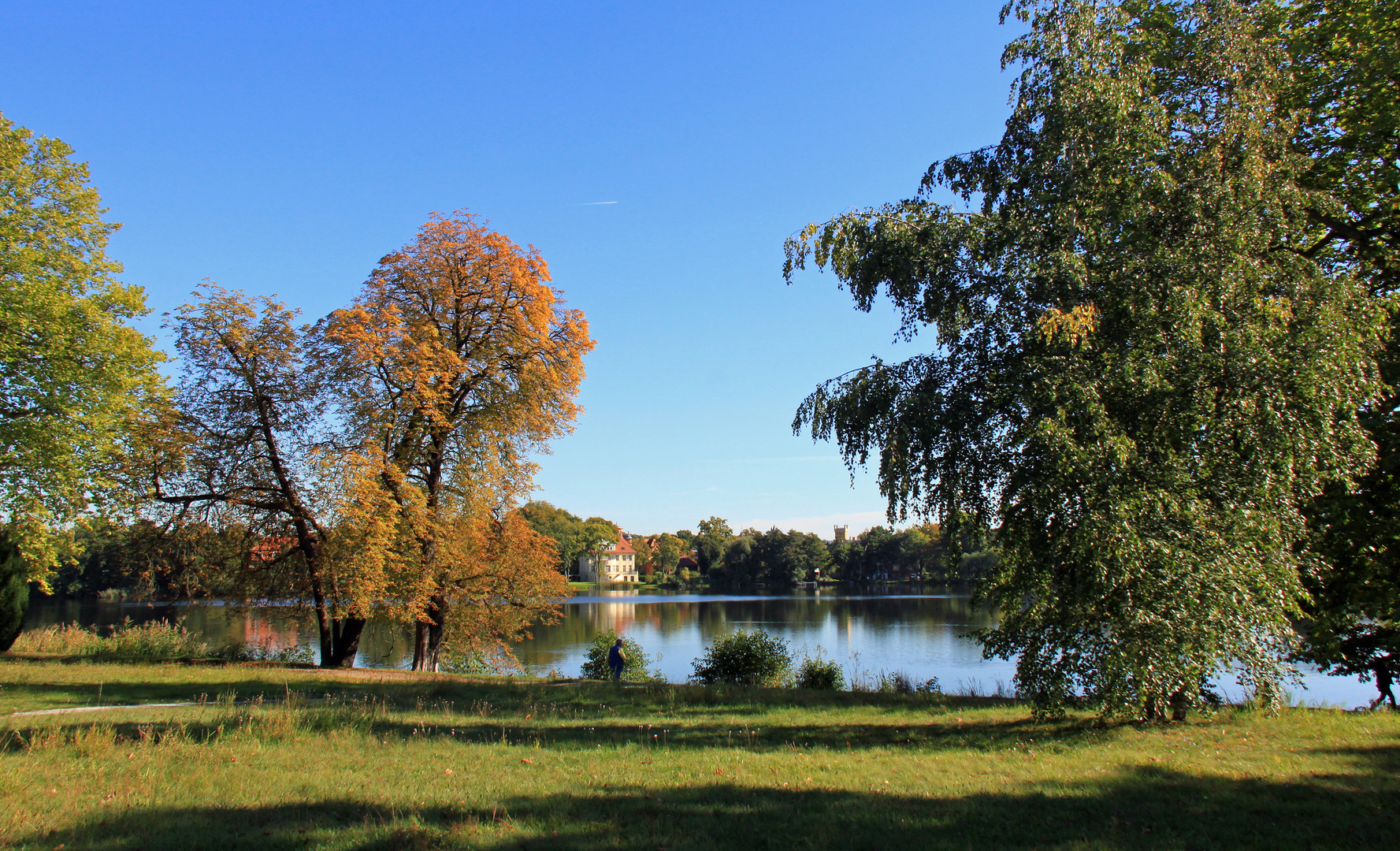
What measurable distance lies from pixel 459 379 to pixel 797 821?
1659cm

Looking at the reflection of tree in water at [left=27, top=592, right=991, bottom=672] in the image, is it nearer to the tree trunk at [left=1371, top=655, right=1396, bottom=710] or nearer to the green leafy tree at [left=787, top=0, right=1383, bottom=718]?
the tree trunk at [left=1371, top=655, right=1396, bottom=710]

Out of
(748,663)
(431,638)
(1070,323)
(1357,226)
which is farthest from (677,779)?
(431,638)

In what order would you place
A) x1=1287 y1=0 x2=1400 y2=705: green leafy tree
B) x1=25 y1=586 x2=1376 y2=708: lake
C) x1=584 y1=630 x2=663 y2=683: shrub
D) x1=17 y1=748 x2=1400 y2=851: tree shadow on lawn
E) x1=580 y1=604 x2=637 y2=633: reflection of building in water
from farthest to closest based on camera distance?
x1=580 y1=604 x2=637 y2=633: reflection of building in water < x1=25 y1=586 x2=1376 y2=708: lake < x1=584 y1=630 x2=663 y2=683: shrub < x1=1287 y1=0 x2=1400 y2=705: green leafy tree < x1=17 y1=748 x2=1400 y2=851: tree shadow on lawn

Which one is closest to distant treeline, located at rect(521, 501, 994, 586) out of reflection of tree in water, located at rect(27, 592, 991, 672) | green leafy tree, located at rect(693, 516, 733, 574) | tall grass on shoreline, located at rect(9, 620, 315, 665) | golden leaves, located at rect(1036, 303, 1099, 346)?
green leafy tree, located at rect(693, 516, 733, 574)

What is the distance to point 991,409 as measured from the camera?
9391 millimetres

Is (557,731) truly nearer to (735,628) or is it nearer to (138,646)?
(138,646)

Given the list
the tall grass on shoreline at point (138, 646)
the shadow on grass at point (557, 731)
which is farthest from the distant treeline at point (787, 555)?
the shadow on grass at point (557, 731)

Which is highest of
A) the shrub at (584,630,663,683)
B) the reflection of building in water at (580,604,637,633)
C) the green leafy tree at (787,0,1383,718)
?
the green leafy tree at (787,0,1383,718)

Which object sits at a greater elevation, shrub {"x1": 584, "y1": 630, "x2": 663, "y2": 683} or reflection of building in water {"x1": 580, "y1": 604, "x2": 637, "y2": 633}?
shrub {"x1": 584, "y1": 630, "x2": 663, "y2": 683}

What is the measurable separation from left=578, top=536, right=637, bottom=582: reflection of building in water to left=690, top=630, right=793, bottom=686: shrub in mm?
121540

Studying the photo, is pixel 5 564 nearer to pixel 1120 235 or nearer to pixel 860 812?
pixel 860 812

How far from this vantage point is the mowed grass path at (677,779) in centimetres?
571

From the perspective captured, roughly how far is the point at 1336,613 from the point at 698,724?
393 inches

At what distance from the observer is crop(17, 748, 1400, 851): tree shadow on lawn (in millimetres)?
5504
